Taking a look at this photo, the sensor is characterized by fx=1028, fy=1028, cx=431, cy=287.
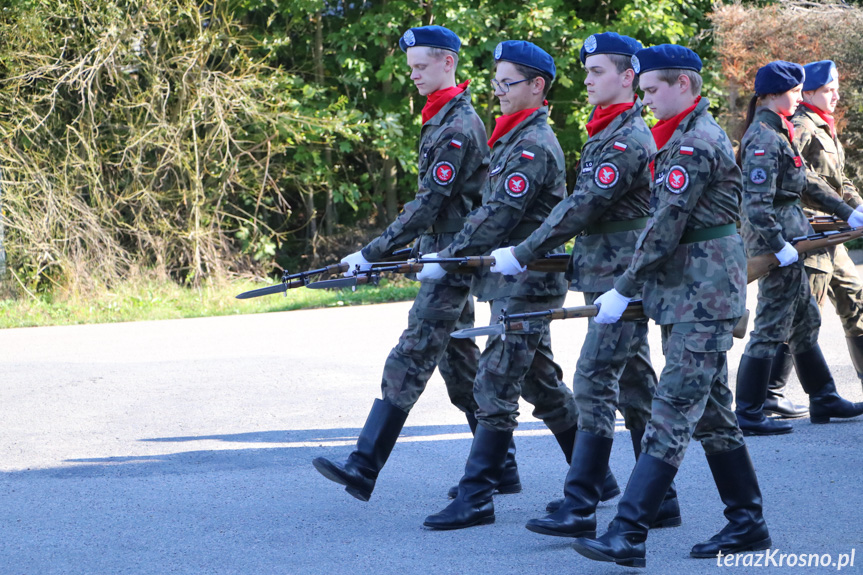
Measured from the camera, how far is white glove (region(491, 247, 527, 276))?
164 inches

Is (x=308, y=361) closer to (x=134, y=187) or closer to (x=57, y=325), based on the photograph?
(x=57, y=325)

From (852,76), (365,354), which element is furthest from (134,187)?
(852,76)

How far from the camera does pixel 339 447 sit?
5824 mm

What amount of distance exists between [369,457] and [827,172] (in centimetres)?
342

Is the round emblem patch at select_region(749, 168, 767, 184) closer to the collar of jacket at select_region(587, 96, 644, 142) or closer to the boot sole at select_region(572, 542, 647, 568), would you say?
the collar of jacket at select_region(587, 96, 644, 142)

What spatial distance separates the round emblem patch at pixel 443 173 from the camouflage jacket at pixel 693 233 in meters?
1.11

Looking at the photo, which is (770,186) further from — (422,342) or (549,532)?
(549,532)

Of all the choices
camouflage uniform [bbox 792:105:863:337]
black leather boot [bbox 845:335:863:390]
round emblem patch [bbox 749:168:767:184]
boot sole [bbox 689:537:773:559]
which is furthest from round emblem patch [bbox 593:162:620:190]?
black leather boot [bbox 845:335:863:390]

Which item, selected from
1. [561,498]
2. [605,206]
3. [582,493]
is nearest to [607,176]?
[605,206]

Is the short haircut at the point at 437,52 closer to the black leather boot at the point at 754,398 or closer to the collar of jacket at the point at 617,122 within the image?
the collar of jacket at the point at 617,122

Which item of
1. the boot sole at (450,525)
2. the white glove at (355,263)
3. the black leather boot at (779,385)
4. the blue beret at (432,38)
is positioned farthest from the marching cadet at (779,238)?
the boot sole at (450,525)

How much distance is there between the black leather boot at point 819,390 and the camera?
5.96 meters

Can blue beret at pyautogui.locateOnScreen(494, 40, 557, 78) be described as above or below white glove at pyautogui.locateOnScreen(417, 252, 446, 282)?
above

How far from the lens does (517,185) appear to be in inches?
169
